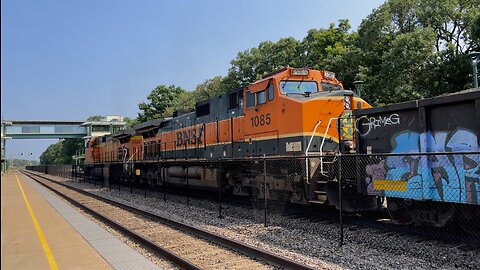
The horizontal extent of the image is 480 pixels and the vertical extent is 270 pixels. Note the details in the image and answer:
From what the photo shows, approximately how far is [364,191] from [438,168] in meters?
1.90

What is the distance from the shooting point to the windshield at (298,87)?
11.7 meters

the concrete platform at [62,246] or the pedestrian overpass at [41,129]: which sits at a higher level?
the pedestrian overpass at [41,129]

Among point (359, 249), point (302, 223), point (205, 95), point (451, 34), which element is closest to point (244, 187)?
point (302, 223)

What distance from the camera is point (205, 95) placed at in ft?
165

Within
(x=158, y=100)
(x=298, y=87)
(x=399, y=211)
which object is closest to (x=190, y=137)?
(x=298, y=87)

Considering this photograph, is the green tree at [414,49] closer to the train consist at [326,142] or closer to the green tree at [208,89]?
the train consist at [326,142]

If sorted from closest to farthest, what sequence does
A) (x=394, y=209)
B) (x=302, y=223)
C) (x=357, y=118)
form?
(x=394, y=209)
(x=357, y=118)
(x=302, y=223)

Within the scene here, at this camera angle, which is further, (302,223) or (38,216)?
(38,216)

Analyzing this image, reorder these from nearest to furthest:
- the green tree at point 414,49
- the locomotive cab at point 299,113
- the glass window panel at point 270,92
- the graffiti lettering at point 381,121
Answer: the graffiti lettering at point 381,121
the locomotive cab at point 299,113
the glass window panel at point 270,92
the green tree at point 414,49

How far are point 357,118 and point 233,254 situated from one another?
4281 mm

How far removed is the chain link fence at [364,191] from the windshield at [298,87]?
2.14 meters

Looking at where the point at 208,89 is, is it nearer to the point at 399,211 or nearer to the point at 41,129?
the point at 399,211

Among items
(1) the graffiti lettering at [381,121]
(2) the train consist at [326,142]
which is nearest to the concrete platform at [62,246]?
(2) the train consist at [326,142]

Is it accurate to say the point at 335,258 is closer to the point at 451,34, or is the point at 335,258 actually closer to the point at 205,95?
the point at 451,34
